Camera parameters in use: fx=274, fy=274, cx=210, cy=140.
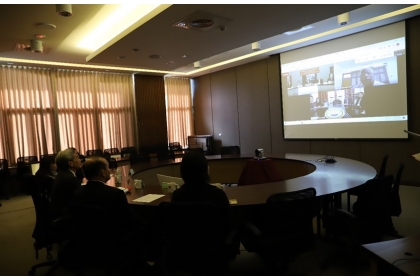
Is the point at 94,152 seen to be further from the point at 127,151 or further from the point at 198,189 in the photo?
the point at 198,189

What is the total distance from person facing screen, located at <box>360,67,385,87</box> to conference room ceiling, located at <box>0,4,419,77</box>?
795 mm

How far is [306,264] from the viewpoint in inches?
102

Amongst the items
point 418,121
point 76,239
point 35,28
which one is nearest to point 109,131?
point 35,28

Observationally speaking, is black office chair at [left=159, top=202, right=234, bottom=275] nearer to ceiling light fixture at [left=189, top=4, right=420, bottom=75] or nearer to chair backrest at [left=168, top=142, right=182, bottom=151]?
ceiling light fixture at [left=189, top=4, right=420, bottom=75]

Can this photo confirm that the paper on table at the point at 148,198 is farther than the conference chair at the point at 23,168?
No

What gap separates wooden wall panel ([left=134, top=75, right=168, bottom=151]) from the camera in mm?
8094

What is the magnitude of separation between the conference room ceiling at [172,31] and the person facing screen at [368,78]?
0.80m

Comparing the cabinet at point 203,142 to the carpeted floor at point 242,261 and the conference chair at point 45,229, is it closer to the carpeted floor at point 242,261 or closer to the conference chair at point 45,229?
the carpeted floor at point 242,261

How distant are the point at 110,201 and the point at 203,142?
21.4 feet

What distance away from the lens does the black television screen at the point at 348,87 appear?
5.12 metres

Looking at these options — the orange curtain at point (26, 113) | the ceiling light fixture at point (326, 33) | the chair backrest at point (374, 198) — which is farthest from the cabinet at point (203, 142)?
the chair backrest at point (374, 198)

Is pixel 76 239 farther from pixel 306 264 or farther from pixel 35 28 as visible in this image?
pixel 35 28

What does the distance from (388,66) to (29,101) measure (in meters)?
7.78

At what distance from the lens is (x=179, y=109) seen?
923 centimetres
